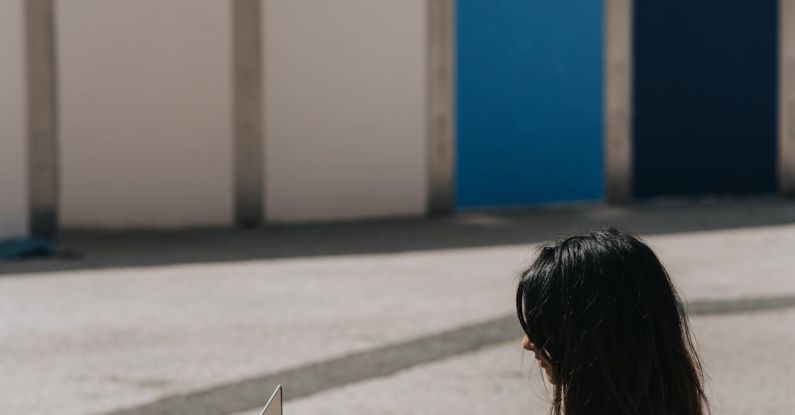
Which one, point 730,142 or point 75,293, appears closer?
point 75,293

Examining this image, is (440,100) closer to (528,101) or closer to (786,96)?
(528,101)

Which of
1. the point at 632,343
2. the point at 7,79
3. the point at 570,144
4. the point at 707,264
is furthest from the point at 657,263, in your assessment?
the point at 570,144

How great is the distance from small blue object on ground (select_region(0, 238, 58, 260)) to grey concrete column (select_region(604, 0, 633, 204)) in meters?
6.07

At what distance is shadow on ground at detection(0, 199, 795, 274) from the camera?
10375mm

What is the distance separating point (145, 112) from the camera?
39.8ft

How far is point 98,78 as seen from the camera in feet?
39.1

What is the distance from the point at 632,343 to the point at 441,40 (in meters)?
11.6

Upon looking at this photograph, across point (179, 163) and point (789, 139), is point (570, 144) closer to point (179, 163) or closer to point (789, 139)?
point (789, 139)

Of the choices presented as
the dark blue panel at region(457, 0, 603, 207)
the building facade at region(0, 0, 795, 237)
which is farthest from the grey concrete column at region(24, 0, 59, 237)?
the dark blue panel at region(457, 0, 603, 207)

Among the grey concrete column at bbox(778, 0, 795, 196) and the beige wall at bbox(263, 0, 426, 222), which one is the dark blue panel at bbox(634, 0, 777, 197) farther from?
the beige wall at bbox(263, 0, 426, 222)

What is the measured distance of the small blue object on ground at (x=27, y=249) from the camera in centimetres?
1045

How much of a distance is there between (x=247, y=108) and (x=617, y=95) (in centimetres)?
406

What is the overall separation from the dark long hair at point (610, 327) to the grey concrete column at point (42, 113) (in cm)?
1023

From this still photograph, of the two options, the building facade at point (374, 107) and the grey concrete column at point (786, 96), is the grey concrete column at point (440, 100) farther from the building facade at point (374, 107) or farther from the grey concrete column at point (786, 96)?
the grey concrete column at point (786, 96)
